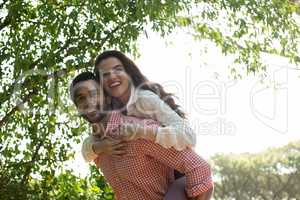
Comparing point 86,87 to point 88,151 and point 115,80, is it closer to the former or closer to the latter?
point 115,80

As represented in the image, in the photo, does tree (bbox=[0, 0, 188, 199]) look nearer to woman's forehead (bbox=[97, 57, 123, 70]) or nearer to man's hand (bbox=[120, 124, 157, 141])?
woman's forehead (bbox=[97, 57, 123, 70])

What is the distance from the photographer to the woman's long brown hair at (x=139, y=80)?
1.92 meters

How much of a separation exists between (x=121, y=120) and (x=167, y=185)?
9.8 inches

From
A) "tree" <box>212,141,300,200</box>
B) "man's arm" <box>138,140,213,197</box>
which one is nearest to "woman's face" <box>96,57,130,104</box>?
"man's arm" <box>138,140,213,197</box>

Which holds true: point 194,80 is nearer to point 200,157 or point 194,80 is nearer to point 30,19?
point 30,19

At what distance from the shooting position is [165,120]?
1806mm

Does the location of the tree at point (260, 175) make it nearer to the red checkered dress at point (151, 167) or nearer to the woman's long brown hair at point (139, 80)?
the woman's long brown hair at point (139, 80)

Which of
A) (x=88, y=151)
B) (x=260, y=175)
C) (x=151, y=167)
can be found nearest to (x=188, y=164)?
(x=151, y=167)

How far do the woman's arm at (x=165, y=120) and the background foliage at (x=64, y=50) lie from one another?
5.15 ft

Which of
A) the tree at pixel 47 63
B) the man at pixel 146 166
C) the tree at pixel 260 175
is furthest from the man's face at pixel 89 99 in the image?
the tree at pixel 260 175

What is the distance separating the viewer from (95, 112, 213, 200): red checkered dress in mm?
1766

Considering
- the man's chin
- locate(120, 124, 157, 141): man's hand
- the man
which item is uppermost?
the man's chin

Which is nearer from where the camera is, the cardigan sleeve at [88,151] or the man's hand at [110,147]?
the man's hand at [110,147]

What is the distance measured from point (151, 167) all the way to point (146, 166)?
0.06ft
